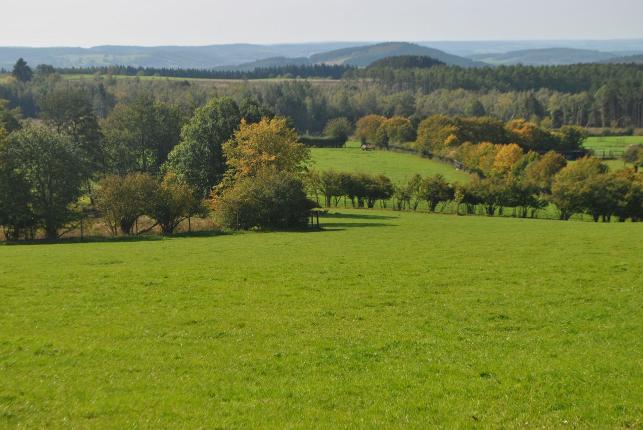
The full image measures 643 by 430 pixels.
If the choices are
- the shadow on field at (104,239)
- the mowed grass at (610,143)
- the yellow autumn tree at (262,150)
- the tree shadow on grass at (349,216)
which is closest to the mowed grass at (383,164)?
the tree shadow on grass at (349,216)

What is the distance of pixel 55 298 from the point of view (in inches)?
931

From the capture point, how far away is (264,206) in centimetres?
5388

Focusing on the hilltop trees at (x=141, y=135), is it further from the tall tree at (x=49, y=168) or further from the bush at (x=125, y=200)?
the bush at (x=125, y=200)

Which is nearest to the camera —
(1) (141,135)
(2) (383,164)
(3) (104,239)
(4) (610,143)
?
(3) (104,239)

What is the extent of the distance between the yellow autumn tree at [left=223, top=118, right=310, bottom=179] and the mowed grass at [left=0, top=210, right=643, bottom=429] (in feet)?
98.3

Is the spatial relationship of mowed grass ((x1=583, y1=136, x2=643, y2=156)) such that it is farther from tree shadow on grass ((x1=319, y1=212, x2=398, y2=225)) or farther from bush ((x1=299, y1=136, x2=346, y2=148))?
tree shadow on grass ((x1=319, y1=212, x2=398, y2=225))

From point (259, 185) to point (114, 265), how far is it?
2456 centimetres

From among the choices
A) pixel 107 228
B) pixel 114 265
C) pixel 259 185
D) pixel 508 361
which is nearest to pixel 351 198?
pixel 259 185

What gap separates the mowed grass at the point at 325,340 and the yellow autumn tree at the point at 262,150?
29966 millimetres

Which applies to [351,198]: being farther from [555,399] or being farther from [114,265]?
[555,399]

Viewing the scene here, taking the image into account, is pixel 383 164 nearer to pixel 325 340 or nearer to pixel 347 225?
pixel 347 225

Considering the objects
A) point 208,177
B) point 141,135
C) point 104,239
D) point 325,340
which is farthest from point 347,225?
point 141,135

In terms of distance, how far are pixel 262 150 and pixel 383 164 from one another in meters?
69.4

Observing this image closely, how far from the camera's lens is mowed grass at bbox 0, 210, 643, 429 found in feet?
43.9
